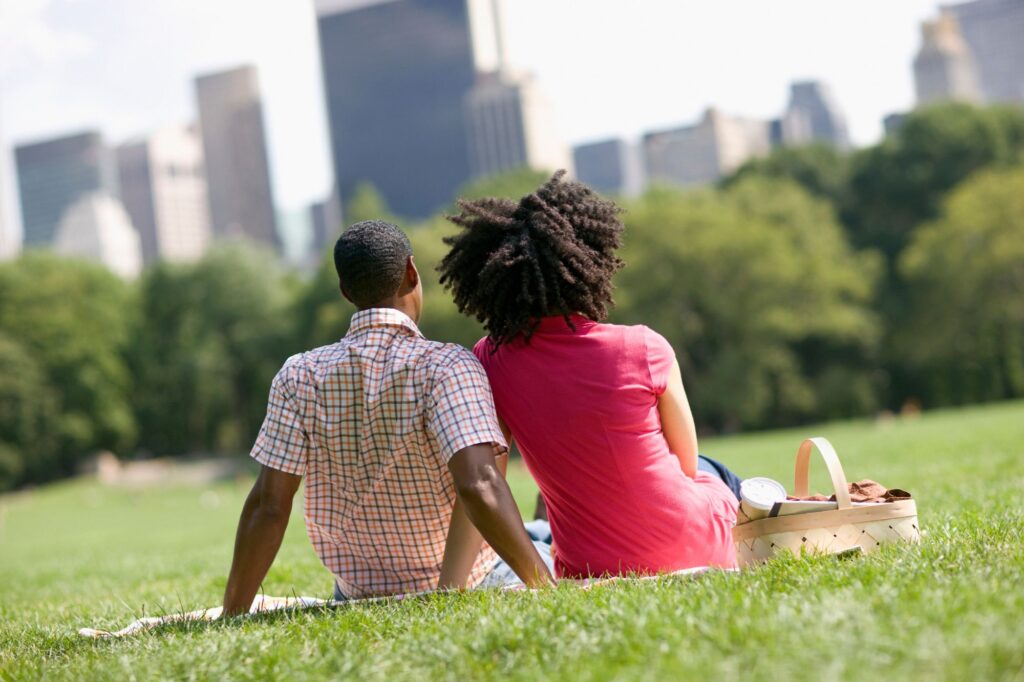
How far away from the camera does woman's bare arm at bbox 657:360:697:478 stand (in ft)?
13.5

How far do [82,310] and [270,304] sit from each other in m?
9.47

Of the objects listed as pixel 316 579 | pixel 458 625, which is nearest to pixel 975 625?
pixel 458 625

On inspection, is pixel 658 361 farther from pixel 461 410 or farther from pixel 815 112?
pixel 815 112

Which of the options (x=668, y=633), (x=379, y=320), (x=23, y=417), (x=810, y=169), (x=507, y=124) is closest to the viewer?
(x=668, y=633)

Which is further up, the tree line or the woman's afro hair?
the woman's afro hair

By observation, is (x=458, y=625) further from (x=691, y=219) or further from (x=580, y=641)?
(x=691, y=219)

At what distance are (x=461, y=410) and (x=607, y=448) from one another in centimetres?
55

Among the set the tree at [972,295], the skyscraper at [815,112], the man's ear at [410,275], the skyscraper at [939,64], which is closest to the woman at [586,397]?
the man's ear at [410,275]

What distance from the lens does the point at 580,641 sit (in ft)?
10.1

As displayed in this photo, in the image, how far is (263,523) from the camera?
4.12m

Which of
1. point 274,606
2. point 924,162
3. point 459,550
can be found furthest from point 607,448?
point 924,162

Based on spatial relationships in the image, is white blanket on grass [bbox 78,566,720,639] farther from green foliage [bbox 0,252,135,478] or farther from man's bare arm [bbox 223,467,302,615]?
green foliage [bbox 0,252,135,478]

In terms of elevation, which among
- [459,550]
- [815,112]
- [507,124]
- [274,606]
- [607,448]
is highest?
[507,124]

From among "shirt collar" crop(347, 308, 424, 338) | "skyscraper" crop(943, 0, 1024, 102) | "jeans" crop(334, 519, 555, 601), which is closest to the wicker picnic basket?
"jeans" crop(334, 519, 555, 601)
